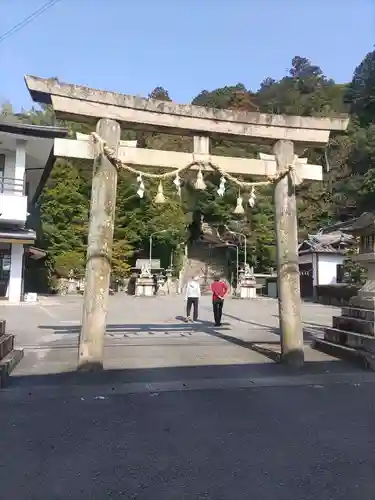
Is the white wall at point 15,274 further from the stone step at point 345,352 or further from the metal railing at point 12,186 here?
the stone step at point 345,352

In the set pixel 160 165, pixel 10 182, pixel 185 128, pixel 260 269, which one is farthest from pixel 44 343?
pixel 260 269

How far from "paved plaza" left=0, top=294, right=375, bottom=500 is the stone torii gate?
958mm

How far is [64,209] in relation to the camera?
126ft

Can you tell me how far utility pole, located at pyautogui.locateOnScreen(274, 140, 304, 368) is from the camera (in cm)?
802

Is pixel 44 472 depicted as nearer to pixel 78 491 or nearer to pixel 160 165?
pixel 78 491

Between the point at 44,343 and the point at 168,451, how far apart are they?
712 cm

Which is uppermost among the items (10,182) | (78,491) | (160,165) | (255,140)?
(10,182)

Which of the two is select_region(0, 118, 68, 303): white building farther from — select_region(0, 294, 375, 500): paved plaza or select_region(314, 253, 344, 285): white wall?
select_region(314, 253, 344, 285): white wall

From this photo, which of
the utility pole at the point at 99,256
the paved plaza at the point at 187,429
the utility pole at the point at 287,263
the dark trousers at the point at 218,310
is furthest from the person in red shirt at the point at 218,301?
the utility pole at the point at 99,256

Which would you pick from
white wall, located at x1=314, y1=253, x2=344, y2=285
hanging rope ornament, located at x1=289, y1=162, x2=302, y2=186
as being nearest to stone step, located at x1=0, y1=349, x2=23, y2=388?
hanging rope ornament, located at x1=289, y1=162, x2=302, y2=186

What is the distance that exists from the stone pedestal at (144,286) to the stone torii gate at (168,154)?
1232 inches

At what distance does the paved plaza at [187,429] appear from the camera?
3477mm

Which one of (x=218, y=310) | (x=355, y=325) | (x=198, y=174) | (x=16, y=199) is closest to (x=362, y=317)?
(x=355, y=325)

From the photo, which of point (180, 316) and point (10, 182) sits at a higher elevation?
point (10, 182)
